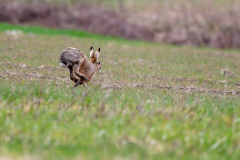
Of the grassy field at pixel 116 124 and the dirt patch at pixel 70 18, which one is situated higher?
the dirt patch at pixel 70 18

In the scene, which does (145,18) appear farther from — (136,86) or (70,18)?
(136,86)

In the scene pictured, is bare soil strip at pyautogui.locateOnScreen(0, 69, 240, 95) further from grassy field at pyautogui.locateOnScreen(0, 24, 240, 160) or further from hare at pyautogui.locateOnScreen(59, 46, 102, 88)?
hare at pyautogui.locateOnScreen(59, 46, 102, 88)

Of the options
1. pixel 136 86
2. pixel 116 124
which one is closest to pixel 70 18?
pixel 136 86

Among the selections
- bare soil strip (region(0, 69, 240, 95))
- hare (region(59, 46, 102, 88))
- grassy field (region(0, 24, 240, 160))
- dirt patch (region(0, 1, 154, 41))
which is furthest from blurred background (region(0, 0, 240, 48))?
hare (region(59, 46, 102, 88))

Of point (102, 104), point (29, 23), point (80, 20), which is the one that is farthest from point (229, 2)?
point (102, 104)

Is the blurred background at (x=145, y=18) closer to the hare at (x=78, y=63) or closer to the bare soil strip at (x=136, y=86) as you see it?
the bare soil strip at (x=136, y=86)

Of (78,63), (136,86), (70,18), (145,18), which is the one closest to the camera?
(78,63)

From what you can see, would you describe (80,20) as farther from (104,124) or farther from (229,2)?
(104,124)

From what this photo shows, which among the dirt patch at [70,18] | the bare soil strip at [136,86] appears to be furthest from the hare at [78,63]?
the dirt patch at [70,18]

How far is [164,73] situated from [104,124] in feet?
26.7

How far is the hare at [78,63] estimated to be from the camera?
9.60 m

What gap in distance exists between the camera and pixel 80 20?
111ft

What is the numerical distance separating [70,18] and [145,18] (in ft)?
22.7

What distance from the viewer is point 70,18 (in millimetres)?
34219
